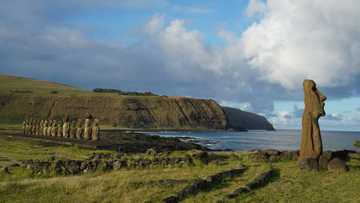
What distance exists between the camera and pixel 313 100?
26.3 metres

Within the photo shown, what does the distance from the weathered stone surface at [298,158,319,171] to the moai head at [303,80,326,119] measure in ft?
9.26

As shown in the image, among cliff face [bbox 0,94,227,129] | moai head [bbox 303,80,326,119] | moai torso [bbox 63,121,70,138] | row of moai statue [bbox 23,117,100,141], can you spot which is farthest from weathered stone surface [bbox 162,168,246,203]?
cliff face [bbox 0,94,227,129]

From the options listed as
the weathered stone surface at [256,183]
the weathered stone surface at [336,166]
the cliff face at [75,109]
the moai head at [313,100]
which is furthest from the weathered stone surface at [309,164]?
the cliff face at [75,109]

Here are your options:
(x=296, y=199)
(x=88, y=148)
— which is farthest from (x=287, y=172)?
(x=88, y=148)

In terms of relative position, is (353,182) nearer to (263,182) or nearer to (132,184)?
(263,182)

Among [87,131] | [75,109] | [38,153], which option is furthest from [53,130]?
[75,109]

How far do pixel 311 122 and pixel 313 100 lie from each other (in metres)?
1.30

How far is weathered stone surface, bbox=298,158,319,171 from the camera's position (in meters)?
24.0

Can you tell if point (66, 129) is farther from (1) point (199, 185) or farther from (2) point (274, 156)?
(1) point (199, 185)

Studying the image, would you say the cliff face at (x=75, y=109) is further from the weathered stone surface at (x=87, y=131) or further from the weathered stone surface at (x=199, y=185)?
the weathered stone surface at (x=199, y=185)

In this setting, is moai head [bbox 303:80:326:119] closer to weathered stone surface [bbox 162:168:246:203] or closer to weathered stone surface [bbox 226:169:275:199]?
weathered stone surface [bbox 226:169:275:199]

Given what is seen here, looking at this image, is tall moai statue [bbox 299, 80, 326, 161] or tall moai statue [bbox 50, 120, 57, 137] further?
tall moai statue [bbox 50, 120, 57, 137]

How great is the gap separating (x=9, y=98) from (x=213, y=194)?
6703 inches

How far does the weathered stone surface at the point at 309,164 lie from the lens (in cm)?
2405
